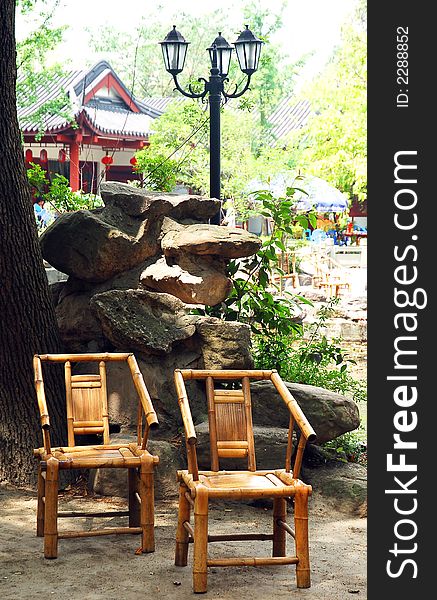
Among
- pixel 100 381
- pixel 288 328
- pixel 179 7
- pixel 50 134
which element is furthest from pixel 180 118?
pixel 179 7

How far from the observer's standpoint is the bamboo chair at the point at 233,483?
416 centimetres

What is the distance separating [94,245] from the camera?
6336mm

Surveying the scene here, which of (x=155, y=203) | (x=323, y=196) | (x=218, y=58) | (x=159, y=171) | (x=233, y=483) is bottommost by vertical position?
(x=233, y=483)

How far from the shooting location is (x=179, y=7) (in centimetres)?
4769

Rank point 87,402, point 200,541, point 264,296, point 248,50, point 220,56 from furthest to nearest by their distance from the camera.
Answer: point 248,50 → point 220,56 → point 264,296 → point 87,402 → point 200,541

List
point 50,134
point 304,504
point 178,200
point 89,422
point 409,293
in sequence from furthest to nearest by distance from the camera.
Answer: point 50,134 → point 178,200 → point 89,422 → point 304,504 → point 409,293

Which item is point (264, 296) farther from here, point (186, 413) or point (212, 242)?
point (186, 413)

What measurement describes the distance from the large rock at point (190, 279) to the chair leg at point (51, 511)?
6.59 ft

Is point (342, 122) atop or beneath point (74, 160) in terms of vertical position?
atop

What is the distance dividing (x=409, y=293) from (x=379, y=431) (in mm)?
415

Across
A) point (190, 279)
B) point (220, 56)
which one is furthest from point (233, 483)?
point (220, 56)

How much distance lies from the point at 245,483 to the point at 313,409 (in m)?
1.73

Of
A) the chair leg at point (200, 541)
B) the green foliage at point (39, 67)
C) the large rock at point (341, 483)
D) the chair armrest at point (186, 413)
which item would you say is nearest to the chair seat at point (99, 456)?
the chair armrest at point (186, 413)

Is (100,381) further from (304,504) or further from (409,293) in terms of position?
(409,293)
